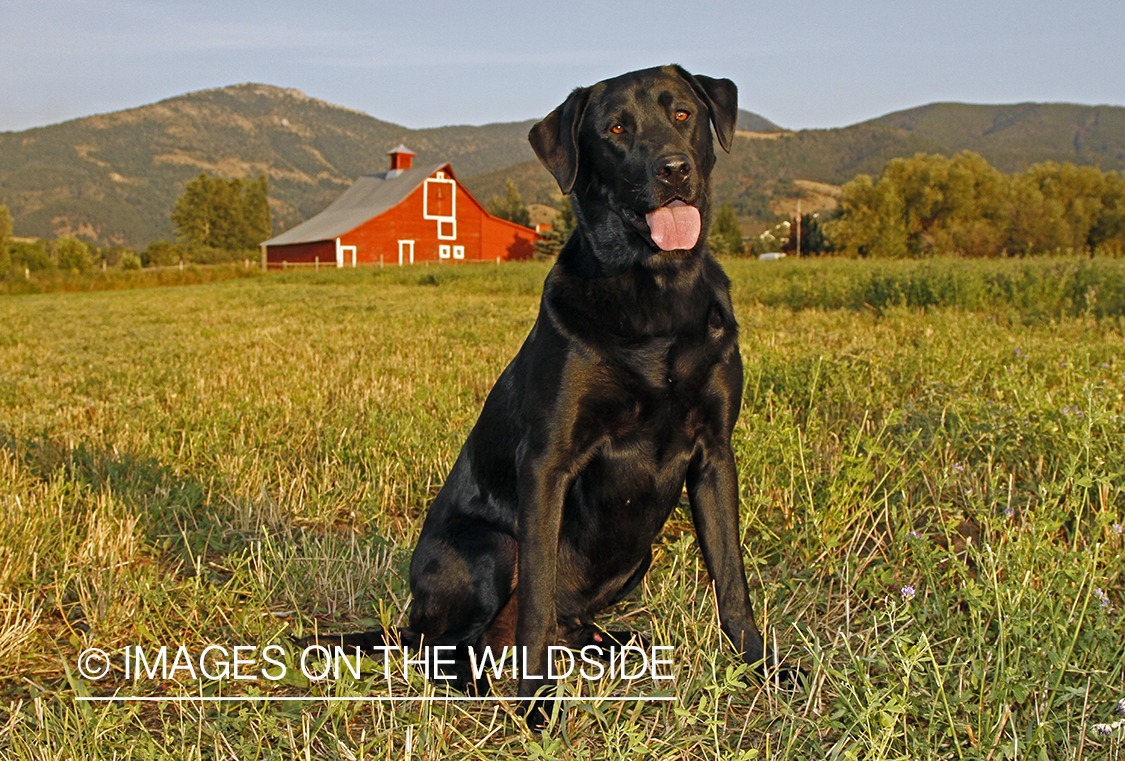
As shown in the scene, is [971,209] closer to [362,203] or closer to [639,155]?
[362,203]

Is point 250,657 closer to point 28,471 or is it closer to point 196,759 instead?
point 196,759

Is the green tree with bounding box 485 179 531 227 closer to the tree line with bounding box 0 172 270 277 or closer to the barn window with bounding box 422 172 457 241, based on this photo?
the tree line with bounding box 0 172 270 277

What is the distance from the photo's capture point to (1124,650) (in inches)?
80.7

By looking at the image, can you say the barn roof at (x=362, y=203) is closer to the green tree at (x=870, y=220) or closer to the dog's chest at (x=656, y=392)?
the green tree at (x=870, y=220)

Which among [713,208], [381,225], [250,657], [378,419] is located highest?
[381,225]

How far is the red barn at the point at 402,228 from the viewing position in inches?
2029

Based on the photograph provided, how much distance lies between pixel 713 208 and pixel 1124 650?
1.74 meters

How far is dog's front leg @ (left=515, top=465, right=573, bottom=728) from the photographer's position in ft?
6.91

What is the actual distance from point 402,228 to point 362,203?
6292mm

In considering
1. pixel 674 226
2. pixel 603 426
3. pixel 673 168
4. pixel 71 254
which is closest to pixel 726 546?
pixel 603 426

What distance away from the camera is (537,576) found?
2.10m

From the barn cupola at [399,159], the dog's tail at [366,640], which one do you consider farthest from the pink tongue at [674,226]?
the barn cupola at [399,159]

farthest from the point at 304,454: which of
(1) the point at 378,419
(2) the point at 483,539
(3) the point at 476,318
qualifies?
(3) the point at 476,318

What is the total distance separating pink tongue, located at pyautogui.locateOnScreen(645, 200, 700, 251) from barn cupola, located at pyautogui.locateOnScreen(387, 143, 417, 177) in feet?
193
